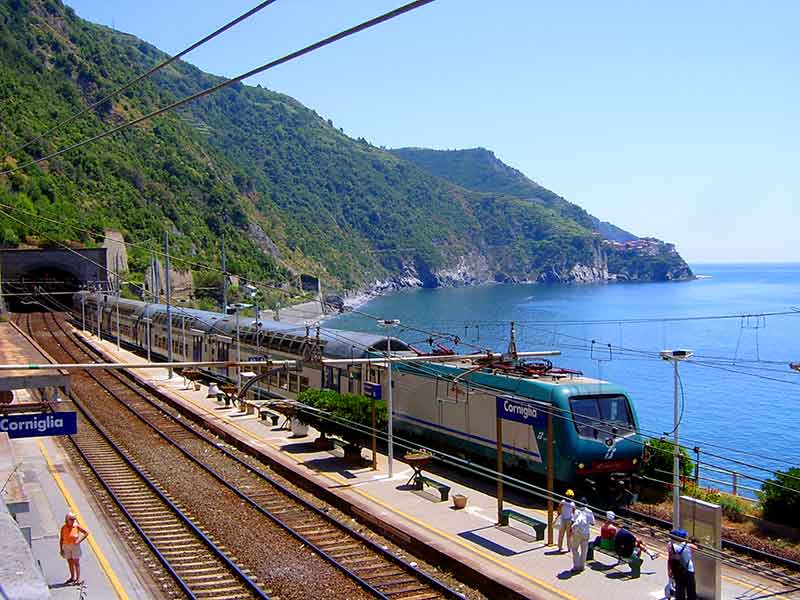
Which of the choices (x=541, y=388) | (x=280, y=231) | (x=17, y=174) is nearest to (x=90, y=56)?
(x=280, y=231)

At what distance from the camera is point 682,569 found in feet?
39.3

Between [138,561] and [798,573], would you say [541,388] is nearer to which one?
[798,573]

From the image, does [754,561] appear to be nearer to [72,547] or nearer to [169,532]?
[169,532]

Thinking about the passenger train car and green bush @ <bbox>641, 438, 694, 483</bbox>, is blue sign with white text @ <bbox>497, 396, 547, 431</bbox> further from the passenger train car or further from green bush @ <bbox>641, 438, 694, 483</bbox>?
green bush @ <bbox>641, 438, 694, 483</bbox>

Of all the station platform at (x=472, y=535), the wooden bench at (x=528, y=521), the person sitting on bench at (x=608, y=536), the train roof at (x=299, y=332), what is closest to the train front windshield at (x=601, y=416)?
the station platform at (x=472, y=535)

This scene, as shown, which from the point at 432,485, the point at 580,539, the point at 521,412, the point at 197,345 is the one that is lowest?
the point at 432,485

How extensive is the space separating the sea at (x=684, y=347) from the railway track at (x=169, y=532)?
686cm

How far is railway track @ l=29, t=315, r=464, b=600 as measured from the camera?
13.9 m

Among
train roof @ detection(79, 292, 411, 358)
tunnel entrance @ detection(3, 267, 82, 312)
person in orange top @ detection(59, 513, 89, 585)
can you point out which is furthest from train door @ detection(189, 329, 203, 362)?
tunnel entrance @ detection(3, 267, 82, 312)

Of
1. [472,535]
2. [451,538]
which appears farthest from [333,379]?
[451,538]

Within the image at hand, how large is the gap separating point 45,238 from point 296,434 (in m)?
68.3

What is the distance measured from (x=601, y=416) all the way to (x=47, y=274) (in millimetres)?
72976

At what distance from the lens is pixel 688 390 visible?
63969 millimetres

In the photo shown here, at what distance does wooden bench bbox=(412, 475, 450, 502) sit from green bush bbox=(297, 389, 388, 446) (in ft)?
9.90
